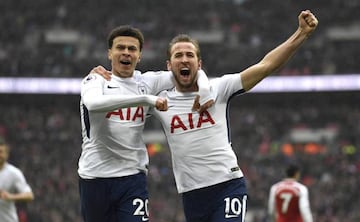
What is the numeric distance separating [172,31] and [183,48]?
119 feet

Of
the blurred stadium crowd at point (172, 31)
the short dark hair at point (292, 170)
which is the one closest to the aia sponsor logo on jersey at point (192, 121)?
the short dark hair at point (292, 170)

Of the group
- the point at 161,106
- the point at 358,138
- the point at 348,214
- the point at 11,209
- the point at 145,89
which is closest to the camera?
the point at 161,106

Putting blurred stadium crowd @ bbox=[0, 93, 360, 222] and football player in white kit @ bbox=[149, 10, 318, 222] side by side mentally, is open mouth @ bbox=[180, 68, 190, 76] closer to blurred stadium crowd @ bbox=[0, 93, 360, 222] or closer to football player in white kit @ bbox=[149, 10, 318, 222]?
football player in white kit @ bbox=[149, 10, 318, 222]

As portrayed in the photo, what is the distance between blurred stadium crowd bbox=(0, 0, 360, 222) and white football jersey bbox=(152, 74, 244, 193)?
25747 mm

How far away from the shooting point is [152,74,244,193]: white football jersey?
5.87 m

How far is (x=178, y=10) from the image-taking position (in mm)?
43812

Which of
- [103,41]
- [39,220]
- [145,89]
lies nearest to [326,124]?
[103,41]

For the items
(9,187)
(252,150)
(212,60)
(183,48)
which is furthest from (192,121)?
(212,60)

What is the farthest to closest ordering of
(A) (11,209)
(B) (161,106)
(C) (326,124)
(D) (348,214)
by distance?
(C) (326,124) → (D) (348,214) → (A) (11,209) → (B) (161,106)

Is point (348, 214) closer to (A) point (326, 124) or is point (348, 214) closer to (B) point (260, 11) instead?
(A) point (326, 124)

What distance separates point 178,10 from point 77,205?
19323 millimetres

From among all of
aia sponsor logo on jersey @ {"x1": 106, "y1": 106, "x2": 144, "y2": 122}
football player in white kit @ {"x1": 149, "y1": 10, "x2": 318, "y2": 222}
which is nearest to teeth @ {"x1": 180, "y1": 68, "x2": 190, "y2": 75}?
football player in white kit @ {"x1": 149, "y1": 10, "x2": 318, "y2": 222}

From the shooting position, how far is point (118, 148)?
586 centimetres

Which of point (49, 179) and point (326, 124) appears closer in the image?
point (49, 179)
